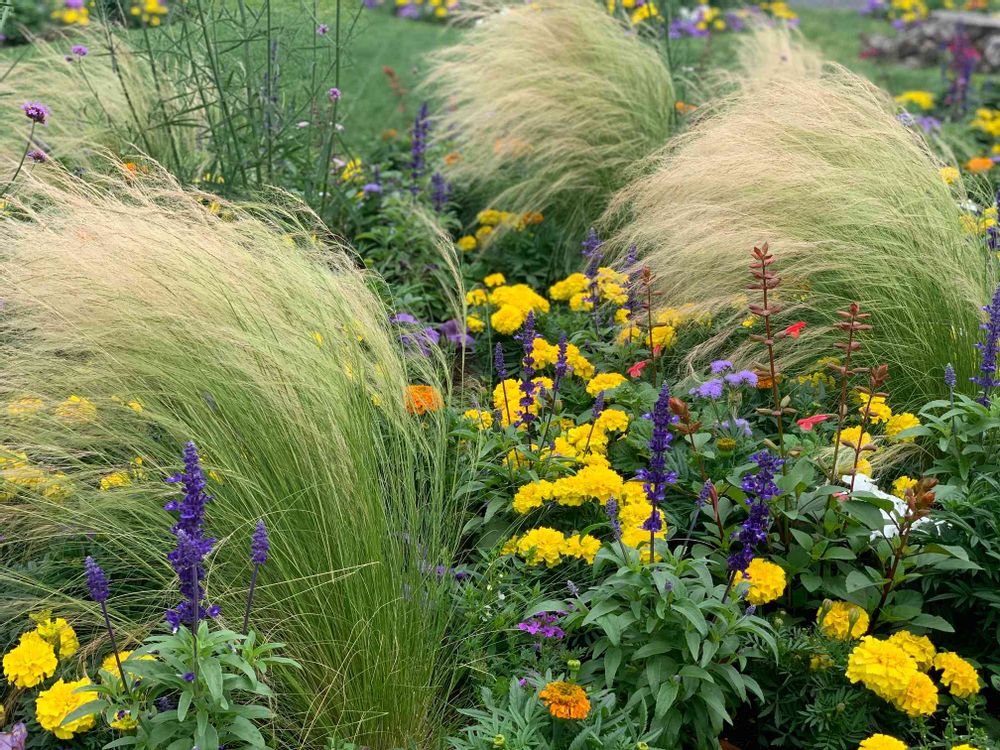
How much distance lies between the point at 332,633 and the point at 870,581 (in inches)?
40.8

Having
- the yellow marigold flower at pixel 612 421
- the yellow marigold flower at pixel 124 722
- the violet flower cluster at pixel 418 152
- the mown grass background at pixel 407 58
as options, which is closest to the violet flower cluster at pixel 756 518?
the yellow marigold flower at pixel 612 421

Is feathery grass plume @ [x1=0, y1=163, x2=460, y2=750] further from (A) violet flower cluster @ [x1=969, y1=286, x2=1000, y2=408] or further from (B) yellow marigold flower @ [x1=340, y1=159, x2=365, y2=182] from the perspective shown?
(B) yellow marigold flower @ [x1=340, y1=159, x2=365, y2=182]

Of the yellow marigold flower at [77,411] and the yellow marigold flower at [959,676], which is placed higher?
the yellow marigold flower at [77,411]

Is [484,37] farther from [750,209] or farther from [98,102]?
[750,209]

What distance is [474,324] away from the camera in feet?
10.9

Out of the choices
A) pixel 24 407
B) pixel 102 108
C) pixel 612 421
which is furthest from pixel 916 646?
pixel 102 108

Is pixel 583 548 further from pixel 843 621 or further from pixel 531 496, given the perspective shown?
pixel 843 621

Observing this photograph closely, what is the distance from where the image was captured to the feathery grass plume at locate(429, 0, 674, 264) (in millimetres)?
3953

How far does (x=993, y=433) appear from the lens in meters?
2.37

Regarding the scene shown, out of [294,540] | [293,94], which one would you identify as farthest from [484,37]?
[294,540]

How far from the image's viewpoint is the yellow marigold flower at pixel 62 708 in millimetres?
1808

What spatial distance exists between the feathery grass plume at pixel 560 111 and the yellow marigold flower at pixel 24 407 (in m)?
2.03

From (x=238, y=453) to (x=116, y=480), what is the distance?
0.79ft

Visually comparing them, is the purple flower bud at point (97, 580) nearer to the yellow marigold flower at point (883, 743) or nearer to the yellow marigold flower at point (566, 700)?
the yellow marigold flower at point (566, 700)
